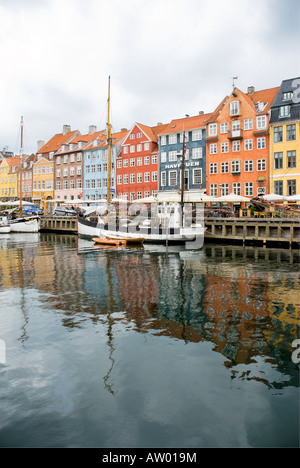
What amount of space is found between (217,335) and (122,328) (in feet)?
8.10

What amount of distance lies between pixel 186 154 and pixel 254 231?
2244 cm

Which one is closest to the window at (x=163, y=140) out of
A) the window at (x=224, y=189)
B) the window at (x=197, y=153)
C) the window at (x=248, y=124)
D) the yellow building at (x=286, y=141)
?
the window at (x=197, y=153)

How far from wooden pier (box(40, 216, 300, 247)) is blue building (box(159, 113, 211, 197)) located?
1512 cm

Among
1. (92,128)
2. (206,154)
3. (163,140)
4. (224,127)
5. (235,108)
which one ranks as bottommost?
(206,154)

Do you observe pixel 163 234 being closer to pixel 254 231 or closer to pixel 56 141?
pixel 254 231

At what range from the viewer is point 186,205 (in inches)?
1805

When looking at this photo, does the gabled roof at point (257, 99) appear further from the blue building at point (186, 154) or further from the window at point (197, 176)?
the window at point (197, 176)

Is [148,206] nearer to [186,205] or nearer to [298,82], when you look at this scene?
[186,205]

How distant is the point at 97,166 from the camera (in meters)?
67.1

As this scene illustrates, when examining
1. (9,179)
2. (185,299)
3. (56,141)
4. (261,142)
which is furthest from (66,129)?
(185,299)

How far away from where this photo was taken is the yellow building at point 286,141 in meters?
41.5

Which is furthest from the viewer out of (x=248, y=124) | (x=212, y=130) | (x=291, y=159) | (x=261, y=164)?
(x=212, y=130)

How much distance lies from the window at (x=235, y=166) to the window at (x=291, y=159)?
6.32m

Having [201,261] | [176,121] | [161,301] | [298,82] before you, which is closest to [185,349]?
[161,301]
